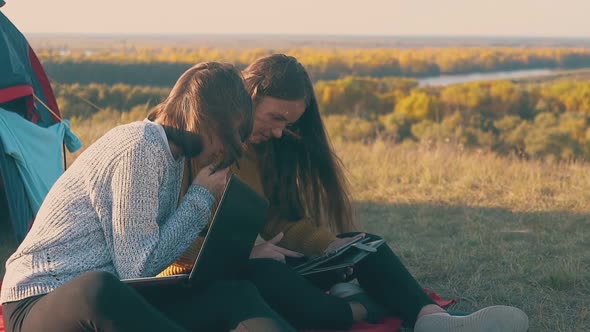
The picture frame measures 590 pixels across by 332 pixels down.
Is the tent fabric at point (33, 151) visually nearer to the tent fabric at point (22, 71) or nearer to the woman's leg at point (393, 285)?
the tent fabric at point (22, 71)

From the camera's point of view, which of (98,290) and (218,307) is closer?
(98,290)

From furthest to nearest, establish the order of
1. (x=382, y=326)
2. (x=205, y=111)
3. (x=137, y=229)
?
(x=382, y=326)
(x=205, y=111)
(x=137, y=229)

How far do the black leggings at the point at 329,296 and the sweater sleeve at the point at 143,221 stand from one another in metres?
0.53

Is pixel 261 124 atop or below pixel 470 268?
atop

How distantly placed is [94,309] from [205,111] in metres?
0.70

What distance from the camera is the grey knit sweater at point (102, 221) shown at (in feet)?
8.10

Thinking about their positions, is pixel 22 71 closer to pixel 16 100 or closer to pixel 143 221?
pixel 16 100

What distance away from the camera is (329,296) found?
317cm

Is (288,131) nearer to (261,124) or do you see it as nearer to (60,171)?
(261,124)

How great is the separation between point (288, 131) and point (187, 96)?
1.09m

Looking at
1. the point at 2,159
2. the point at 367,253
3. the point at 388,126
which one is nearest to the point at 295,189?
the point at 367,253

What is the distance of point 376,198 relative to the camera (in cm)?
664

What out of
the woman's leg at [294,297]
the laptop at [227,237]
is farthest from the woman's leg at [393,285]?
the laptop at [227,237]

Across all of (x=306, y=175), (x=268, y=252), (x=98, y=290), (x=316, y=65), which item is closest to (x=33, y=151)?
(x=306, y=175)
